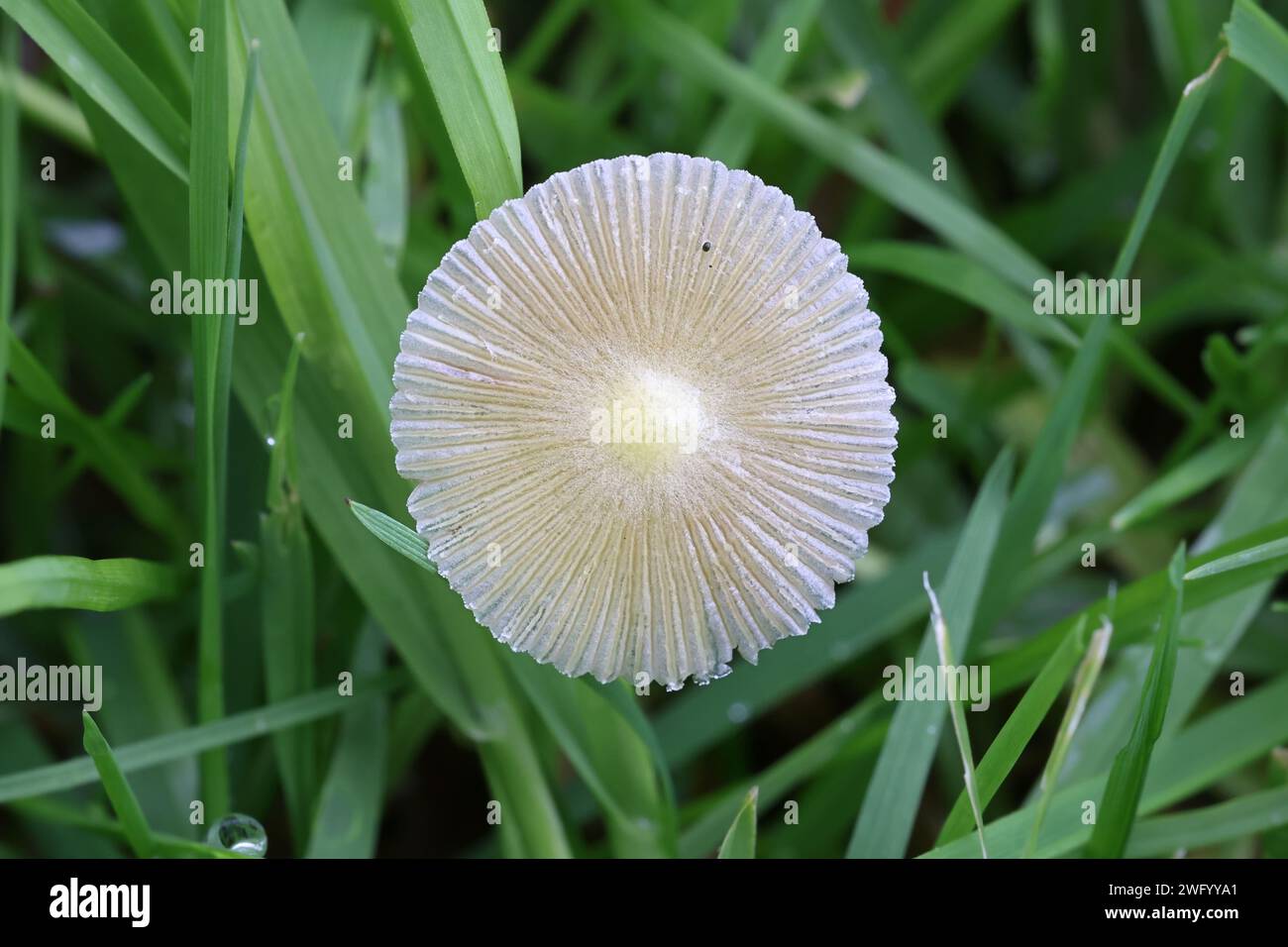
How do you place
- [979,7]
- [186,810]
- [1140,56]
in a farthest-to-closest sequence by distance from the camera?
[1140,56] → [979,7] → [186,810]

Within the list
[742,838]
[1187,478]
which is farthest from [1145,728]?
[1187,478]

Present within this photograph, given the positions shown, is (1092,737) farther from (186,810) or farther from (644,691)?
(186,810)

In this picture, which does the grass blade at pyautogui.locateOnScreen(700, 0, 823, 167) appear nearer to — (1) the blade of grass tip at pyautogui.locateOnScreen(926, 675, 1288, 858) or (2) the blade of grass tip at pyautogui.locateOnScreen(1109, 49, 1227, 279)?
(2) the blade of grass tip at pyautogui.locateOnScreen(1109, 49, 1227, 279)

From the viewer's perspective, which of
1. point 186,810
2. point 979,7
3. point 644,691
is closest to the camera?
point 644,691

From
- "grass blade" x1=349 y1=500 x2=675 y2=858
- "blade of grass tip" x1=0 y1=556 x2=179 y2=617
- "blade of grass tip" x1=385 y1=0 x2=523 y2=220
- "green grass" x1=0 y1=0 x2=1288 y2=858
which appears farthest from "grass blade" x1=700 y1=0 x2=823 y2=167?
"blade of grass tip" x1=0 y1=556 x2=179 y2=617

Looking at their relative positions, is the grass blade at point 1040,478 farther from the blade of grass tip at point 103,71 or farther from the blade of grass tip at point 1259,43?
the blade of grass tip at point 103,71

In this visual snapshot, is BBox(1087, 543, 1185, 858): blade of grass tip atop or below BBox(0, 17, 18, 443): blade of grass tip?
below

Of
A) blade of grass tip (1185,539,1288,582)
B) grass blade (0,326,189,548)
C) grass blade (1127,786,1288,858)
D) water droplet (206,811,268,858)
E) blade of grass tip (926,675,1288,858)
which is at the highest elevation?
grass blade (0,326,189,548)
